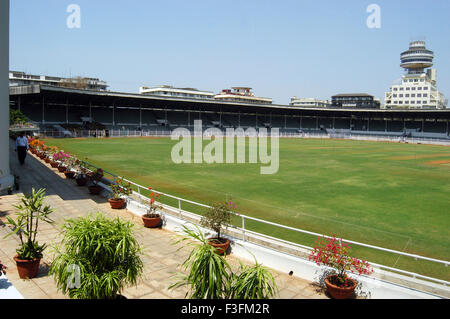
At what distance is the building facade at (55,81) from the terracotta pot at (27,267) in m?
120

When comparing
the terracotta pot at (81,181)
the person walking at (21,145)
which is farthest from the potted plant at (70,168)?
the person walking at (21,145)

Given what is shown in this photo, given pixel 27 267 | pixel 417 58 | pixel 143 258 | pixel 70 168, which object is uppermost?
pixel 417 58

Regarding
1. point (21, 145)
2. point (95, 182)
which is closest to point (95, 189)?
point (95, 182)

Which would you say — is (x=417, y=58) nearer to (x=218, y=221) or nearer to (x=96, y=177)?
(x=96, y=177)

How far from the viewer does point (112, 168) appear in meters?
24.5

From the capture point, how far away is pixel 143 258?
852 cm

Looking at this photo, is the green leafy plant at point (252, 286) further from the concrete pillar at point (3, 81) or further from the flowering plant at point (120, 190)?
the concrete pillar at point (3, 81)

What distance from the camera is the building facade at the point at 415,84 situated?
15100cm

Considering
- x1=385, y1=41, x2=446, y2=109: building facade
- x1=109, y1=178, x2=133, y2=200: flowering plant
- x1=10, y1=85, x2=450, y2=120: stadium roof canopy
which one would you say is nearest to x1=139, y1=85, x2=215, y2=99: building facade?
x1=10, y1=85, x2=450, y2=120: stadium roof canopy

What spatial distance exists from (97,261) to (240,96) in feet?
536

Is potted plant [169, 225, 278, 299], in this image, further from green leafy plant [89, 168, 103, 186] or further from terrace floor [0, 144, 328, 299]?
green leafy plant [89, 168, 103, 186]

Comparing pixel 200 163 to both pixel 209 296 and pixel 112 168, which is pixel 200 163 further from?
pixel 209 296
